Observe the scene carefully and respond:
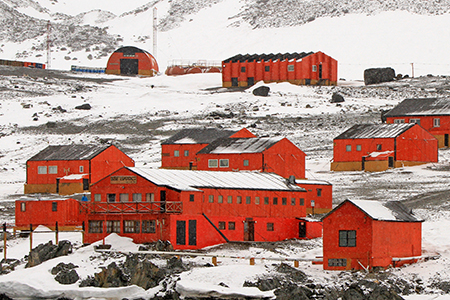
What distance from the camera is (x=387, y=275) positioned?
4778 centimetres

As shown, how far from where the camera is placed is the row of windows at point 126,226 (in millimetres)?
56375

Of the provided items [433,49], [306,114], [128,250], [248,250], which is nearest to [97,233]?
[128,250]

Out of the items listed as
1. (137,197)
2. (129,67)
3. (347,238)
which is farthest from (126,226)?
(129,67)

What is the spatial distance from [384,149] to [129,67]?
82699mm

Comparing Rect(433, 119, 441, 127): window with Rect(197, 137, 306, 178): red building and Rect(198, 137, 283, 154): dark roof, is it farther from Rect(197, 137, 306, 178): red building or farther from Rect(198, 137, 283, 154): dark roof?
Rect(198, 137, 283, 154): dark roof

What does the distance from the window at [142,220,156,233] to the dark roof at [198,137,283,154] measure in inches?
1026

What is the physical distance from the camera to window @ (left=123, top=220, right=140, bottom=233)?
2231 inches

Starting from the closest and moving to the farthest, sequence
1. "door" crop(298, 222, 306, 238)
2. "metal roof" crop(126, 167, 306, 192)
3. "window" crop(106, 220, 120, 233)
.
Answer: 1. "window" crop(106, 220, 120, 233)
2. "metal roof" crop(126, 167, 306, 192)
3. "door" crop(298, 222, 306, 238)

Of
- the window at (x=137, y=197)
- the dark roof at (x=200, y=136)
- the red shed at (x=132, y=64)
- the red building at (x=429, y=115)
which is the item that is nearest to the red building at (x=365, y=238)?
the window at (x=137, y=197)

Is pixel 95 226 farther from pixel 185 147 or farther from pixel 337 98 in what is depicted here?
pixel 337 98

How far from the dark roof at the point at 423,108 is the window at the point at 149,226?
51212mm

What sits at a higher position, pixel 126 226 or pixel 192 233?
pixel 126 226

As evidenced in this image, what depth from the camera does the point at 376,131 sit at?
293ft

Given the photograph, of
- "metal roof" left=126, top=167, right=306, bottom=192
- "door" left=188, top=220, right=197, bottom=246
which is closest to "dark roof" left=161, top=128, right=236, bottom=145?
"metal roof" left=126, top=167, right=306, bottom=192
